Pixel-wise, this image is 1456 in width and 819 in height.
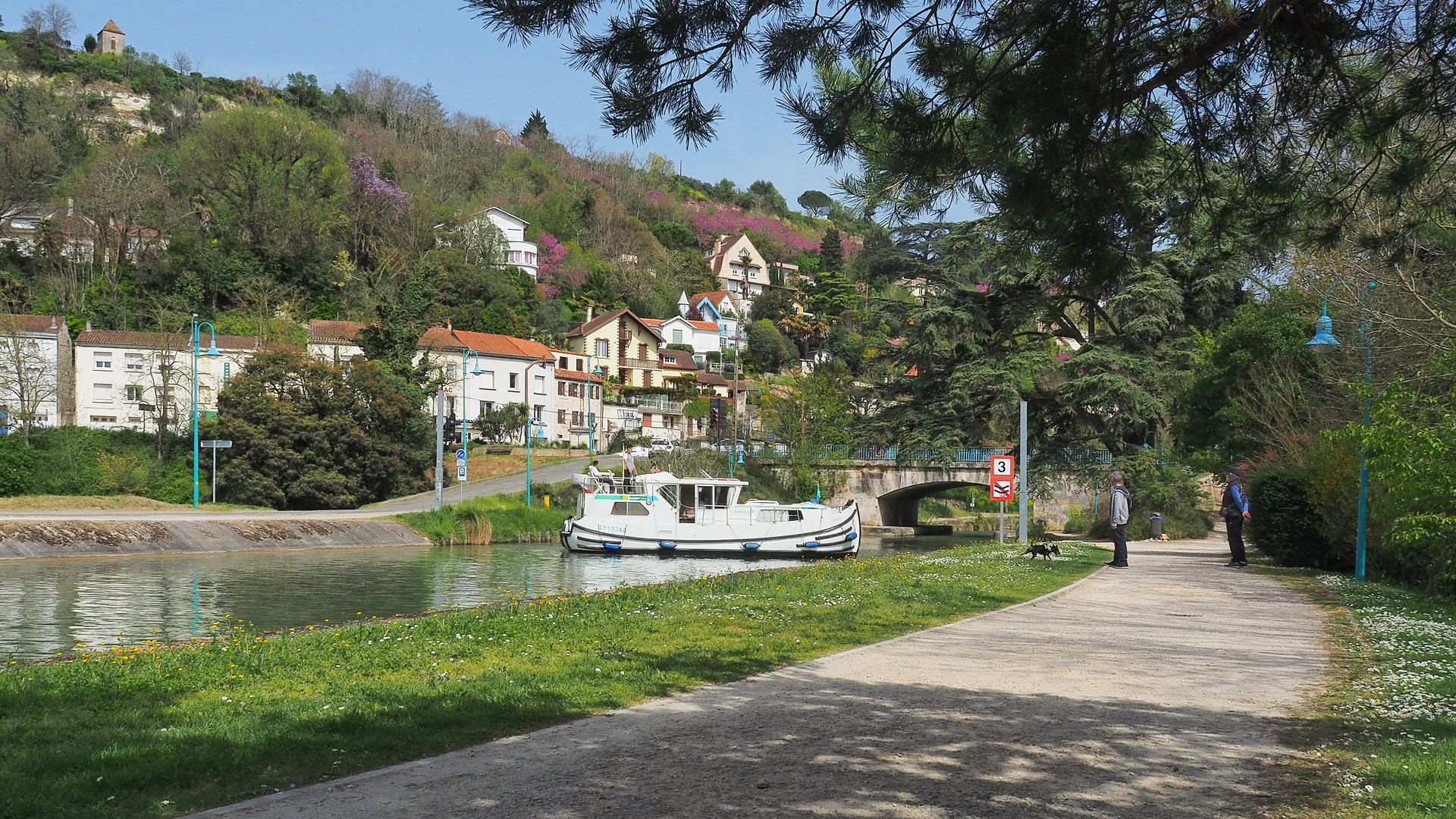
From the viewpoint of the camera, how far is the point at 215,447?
44625mm

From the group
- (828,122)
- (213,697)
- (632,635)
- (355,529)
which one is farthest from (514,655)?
(355,529)

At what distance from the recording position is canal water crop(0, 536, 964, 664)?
699 inches

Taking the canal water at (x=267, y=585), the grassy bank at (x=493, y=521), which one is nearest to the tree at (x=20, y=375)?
the grassy bank at (x=493, y=521)

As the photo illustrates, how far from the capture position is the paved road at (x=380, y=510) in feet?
121

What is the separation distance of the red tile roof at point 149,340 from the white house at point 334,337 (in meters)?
3.44

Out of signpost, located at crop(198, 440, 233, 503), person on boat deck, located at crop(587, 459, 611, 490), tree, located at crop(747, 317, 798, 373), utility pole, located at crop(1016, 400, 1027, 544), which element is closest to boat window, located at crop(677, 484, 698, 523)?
person on boat deck, located at crop(587, 459, 611, 490)

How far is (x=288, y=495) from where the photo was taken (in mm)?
50125

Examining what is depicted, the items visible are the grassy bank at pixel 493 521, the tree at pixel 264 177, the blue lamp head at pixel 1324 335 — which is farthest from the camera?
the tree at pixel 264 177

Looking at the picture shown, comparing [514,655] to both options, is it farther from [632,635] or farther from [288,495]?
[288,495]

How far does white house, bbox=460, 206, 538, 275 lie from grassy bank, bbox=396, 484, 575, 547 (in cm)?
5595

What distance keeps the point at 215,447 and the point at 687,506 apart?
18607 mm

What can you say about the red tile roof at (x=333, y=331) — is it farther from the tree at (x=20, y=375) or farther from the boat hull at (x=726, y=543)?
the boat hull at (x=726, y=543)

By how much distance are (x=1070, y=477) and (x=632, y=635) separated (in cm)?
3483

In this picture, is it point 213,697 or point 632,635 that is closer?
point 213,697
